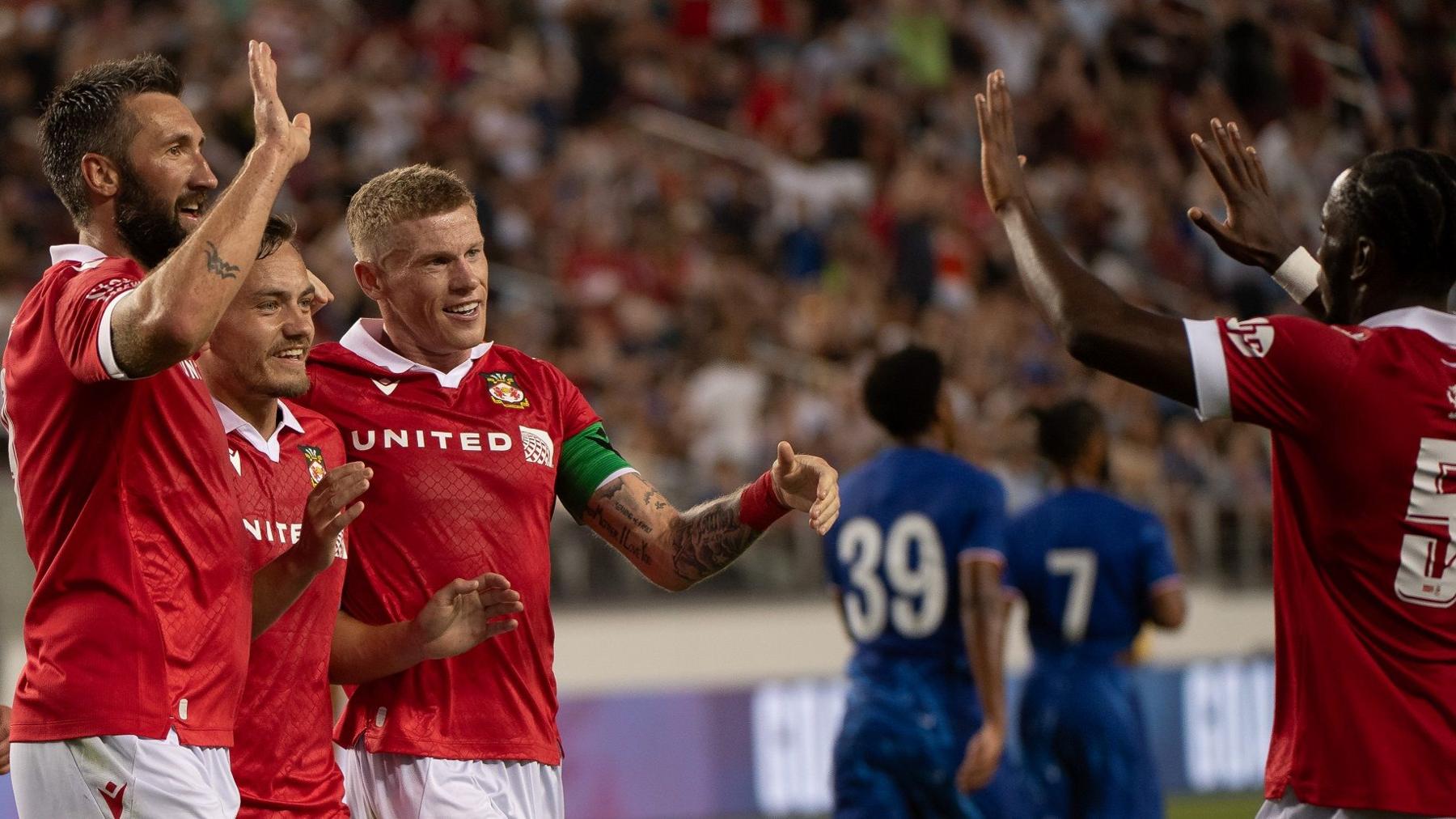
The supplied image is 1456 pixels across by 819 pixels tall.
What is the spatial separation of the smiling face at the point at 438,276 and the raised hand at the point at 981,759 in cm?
302

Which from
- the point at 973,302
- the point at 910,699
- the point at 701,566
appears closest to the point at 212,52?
the point at 973,302

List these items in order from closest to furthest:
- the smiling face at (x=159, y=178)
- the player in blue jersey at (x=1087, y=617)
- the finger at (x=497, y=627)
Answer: the smiling face at (x=159, y=178), the finger at (x=497, y=627), the player in blue jersey at (x=1087, y=617)

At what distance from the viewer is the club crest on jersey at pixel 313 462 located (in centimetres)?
452

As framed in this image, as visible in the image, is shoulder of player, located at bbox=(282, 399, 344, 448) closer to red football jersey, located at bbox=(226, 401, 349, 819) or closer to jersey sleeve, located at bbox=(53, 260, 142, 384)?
red football jersey, located at bbox=(226, 401, 349, 819)

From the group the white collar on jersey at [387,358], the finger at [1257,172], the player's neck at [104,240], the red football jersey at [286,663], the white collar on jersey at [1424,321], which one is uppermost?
the finger at [1257,172]

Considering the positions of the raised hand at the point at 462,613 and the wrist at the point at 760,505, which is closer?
the raised hand at the point at 462,613

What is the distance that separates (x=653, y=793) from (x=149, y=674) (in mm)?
8211

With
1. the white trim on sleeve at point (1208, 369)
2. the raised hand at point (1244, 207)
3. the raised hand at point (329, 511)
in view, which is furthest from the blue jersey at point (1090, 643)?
the raised hand at point (329, 511)

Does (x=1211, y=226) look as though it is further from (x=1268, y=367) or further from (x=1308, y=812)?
(x=1308, y=812)

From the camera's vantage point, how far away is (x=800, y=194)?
16.6 m

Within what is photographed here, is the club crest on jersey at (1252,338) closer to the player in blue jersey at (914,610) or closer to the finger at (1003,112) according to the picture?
the finger at (1003,112)

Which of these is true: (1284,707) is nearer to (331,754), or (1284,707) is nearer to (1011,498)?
(331,754)

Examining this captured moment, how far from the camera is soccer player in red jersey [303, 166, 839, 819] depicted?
179 inches

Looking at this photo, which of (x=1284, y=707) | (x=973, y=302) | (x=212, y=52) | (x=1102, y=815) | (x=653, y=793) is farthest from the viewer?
(x=973, y=302)
